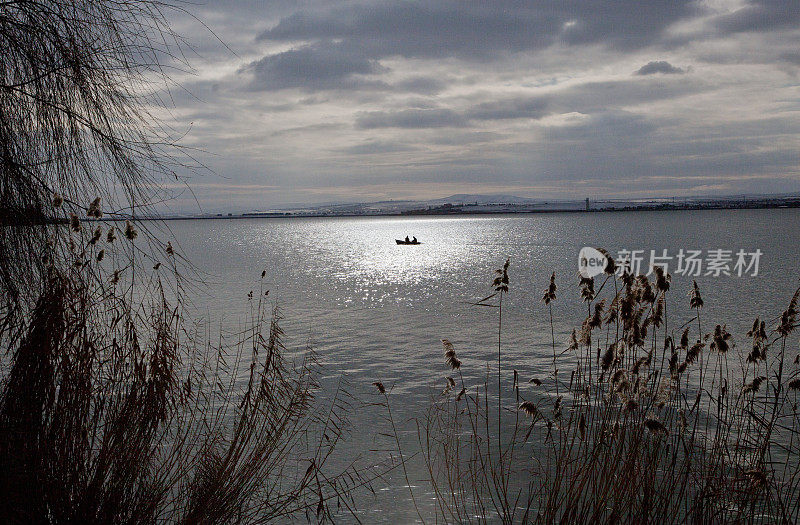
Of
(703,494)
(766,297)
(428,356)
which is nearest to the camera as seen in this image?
(703,494)

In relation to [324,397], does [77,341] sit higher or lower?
higher

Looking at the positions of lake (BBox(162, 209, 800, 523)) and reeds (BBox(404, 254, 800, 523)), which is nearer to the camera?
reeds (BBox(404, 254, 800, 523))

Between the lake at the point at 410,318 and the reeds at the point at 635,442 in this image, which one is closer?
→ the reeds at the point at 635,442

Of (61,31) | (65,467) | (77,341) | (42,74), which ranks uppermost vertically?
(61,31)

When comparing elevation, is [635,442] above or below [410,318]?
above

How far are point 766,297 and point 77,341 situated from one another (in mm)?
38872

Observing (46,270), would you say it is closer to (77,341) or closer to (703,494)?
(77,341)

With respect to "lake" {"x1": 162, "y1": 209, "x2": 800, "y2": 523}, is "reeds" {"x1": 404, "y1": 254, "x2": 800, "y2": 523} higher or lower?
higher

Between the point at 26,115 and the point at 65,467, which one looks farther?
the point at 65,467

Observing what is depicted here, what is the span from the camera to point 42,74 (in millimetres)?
4484

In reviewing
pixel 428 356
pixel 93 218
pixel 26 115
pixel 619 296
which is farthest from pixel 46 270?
pixel 428 356

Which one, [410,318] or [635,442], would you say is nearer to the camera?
[635,442]

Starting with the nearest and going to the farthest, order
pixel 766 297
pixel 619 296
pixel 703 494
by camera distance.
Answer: pixel 703 494
pixel 619 296
pixel 766 297

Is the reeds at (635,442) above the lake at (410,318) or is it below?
above
